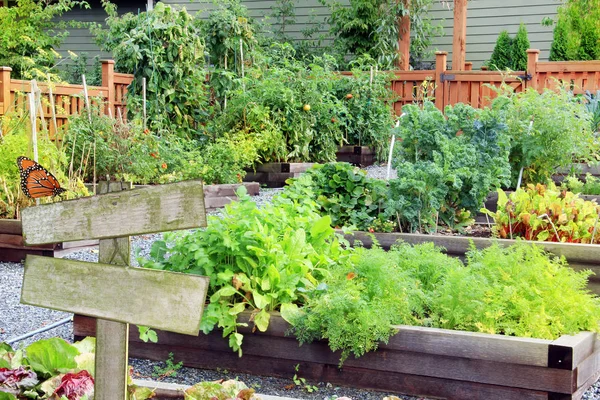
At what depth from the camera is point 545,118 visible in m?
6.48

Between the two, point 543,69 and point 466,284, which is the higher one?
point 543,69

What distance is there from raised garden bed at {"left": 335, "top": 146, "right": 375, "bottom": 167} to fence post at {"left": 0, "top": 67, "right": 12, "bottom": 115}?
4.69 m

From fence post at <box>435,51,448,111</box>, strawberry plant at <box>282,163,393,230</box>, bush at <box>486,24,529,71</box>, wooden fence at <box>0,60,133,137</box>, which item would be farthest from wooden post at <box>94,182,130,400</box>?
bush at <box>486,24,529,71</box>

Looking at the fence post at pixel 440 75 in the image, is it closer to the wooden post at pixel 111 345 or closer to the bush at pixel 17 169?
the bush at pixel 17 169

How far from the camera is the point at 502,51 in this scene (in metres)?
15.1

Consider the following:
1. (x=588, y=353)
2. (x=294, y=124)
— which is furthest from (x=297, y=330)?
(x=294, y=124)

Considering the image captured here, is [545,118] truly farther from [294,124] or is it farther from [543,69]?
[543,69]

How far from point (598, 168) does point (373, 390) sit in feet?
17.3

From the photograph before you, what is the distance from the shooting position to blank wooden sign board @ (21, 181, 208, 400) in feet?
6.63

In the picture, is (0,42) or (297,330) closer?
(297,330)

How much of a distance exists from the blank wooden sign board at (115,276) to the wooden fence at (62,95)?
7.01 metres

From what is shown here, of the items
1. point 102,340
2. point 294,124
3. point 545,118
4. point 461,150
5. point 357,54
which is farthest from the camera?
point 357,54

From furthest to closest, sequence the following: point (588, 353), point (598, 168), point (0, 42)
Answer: point (0, 42), point (598, 168), point (588, 353)

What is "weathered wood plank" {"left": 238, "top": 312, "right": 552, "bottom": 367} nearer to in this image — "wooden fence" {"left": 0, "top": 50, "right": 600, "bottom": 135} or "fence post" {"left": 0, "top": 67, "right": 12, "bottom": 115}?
"wooden fence" {"left": 0, "top": 50, "right": 600, "bottom": 135}
